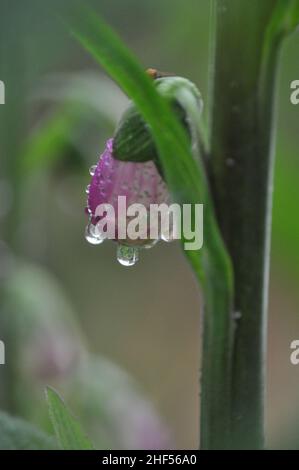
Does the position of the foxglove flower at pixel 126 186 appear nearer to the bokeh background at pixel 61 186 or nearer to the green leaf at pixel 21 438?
the green leaf at pixel 21 438

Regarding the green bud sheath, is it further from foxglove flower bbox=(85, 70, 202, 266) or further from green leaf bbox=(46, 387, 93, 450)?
green leaf bbox=(46, 387, 93, 450)

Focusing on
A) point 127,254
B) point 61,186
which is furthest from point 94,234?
point 61,186

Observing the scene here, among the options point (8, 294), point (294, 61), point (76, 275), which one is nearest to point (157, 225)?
point (8, 294)

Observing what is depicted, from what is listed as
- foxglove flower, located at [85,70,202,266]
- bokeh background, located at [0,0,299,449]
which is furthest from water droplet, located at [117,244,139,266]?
bokeh background, located at [0,0,299,449]

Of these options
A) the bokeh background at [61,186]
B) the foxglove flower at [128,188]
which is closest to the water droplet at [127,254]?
the foxglove flower at [128,188]

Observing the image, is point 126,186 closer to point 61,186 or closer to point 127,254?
point 127,254
